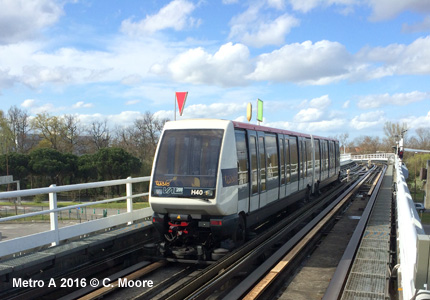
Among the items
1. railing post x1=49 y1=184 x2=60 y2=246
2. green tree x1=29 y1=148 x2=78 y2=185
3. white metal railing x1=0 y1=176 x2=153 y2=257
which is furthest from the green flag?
green tree x1=29 y1=148 x2=78 y2=185

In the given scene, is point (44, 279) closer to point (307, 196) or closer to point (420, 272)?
point (420, 272)

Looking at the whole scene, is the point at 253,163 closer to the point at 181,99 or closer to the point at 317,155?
the point at 181,99

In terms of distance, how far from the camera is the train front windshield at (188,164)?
305 inches

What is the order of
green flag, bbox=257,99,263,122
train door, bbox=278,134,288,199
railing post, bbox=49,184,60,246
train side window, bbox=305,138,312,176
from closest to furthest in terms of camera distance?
railing post, bbox=49,184,60,246 < train door, bbox=278,134,288,199 < green flag, bbox=257,99,263,122 < train side window, bbox=305,138,312,176

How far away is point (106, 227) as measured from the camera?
27.8 feet

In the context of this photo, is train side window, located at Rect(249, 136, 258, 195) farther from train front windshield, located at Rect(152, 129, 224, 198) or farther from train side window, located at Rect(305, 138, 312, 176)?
train side window, located at Rect(305, 138, 312, 176)

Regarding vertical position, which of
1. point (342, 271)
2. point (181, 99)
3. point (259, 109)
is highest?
point (259, 109)

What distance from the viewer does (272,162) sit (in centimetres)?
1098

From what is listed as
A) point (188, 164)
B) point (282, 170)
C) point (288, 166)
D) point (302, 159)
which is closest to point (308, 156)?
point (302, 159)

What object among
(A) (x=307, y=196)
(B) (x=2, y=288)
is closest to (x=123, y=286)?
(B) (x=2, y=288)

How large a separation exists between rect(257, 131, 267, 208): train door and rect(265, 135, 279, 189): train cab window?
28 cm

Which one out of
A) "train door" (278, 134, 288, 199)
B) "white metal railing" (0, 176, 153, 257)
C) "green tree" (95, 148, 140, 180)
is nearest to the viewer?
"white metal railing" (0, 176, 153, 257)

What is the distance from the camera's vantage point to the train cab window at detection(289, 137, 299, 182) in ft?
43.7

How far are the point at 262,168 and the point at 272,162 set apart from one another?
1019mm
